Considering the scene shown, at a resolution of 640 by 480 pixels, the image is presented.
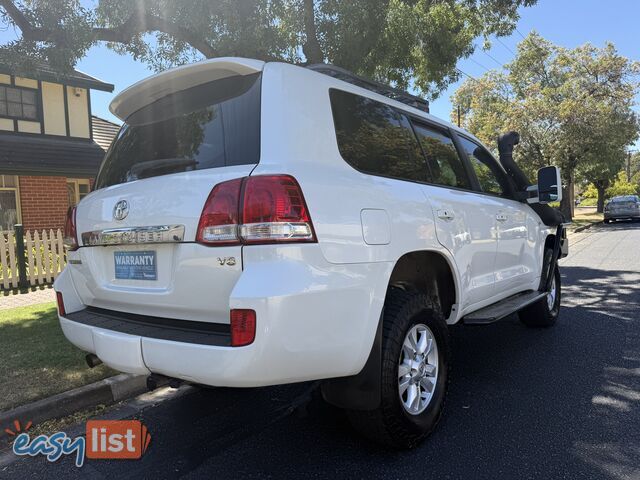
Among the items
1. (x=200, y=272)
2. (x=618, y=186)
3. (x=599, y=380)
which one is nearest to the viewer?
(x=200, y=272)

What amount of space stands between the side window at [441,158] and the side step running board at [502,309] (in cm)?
96

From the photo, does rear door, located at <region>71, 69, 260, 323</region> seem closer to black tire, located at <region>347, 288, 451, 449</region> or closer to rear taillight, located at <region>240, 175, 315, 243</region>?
rear taillight, located at <region>240, 175, 315, 243</region>

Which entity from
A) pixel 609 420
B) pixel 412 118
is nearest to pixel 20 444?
pixel 412 118

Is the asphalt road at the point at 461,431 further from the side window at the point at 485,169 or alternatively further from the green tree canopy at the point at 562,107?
the green tree canopy at the point at 562,107

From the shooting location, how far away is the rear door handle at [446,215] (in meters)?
3.07

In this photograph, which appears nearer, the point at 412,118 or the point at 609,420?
the point at 609,420

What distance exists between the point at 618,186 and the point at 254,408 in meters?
53.1

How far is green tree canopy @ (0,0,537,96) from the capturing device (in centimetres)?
618

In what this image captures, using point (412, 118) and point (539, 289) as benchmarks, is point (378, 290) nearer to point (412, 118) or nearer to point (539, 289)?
point (412, 118)

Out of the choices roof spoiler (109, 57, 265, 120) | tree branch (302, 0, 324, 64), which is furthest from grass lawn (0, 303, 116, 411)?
tree branch (302, 0, 324, 64)

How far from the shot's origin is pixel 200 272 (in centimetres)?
224

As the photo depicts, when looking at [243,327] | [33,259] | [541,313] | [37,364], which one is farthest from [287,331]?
[33,259]

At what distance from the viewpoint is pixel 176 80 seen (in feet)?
9.06

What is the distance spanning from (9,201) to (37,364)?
11031mm
